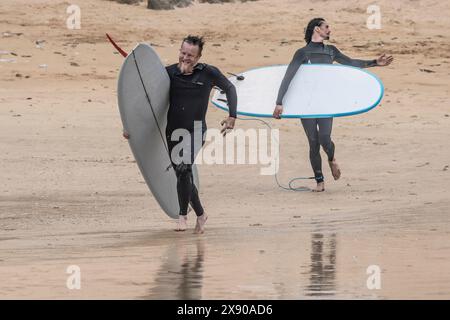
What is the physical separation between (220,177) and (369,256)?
4430mm

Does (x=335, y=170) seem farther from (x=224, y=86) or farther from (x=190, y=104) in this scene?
(x=190, y=104)

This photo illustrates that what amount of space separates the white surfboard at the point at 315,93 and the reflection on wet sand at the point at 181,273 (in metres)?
3.50

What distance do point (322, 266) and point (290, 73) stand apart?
4429mm

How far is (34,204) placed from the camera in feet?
39.0

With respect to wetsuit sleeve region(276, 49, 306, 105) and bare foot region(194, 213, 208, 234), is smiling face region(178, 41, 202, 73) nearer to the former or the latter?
bare foot region(194, 213, 208, 234)

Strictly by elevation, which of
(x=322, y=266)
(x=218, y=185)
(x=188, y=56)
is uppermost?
(x=188, y=56)

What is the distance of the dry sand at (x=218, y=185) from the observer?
8766 mm

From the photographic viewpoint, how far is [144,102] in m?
10.5

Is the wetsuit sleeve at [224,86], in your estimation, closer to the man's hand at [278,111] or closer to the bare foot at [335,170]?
the man's hand at [278,111]

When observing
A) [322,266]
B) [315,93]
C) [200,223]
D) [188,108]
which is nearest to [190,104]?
[188,108]

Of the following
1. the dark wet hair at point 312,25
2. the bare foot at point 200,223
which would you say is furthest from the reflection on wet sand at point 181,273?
the dark wet hair at point 312,25
